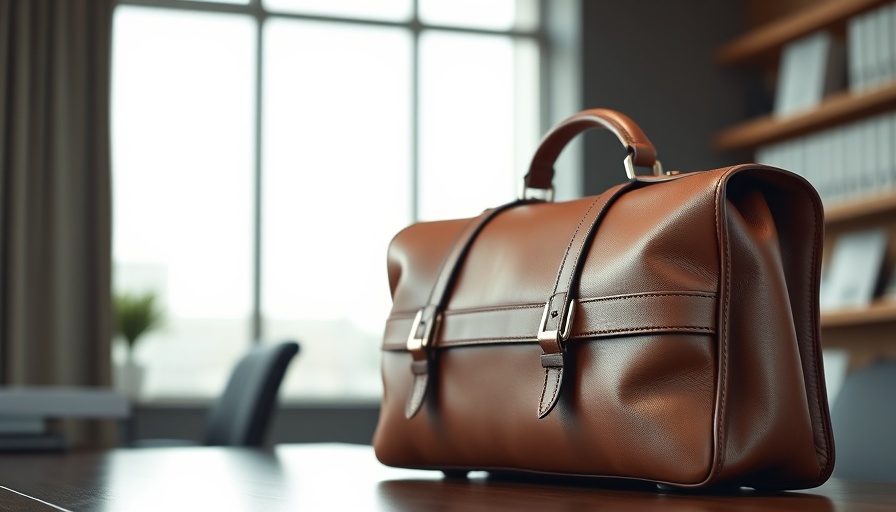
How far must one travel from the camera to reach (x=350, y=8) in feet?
16.6

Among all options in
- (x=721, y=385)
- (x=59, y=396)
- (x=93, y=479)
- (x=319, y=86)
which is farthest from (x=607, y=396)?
(x=319, y=86)

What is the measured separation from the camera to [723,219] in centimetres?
72

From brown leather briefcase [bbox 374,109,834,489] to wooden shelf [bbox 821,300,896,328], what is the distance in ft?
10.4

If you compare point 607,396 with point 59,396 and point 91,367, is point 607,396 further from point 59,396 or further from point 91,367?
point 91,367

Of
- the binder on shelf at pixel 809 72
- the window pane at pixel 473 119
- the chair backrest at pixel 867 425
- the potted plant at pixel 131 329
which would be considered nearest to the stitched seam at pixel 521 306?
the chair backrest at pixel 867 425

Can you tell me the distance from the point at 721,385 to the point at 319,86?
4.39 meters

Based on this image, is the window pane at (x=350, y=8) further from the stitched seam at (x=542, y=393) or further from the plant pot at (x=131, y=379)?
the stitched seam at (x=542, y=393)

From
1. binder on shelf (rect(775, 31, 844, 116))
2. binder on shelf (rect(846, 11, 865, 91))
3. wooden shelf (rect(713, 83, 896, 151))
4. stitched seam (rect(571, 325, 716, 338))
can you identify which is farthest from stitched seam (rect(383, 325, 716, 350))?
binder on shelf (rect(775, 31, 844, 116))

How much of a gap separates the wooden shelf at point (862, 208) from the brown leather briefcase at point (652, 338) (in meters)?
3.15

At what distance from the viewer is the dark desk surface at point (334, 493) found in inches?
25.2

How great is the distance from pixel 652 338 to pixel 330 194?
4.25m

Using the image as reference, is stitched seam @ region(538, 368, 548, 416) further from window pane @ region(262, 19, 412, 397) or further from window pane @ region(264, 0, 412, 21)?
window pane @ region(264, 0, 412, 21)

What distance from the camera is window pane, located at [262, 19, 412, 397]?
484 centimetres

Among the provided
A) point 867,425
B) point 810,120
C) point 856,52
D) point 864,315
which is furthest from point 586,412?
point 810,120
